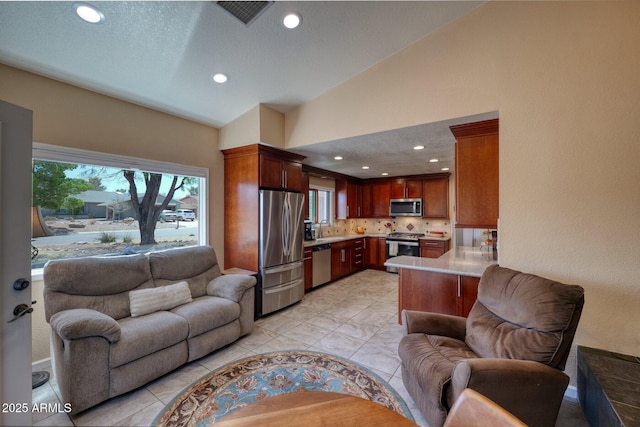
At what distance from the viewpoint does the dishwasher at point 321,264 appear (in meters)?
4.59

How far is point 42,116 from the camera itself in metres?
2.23

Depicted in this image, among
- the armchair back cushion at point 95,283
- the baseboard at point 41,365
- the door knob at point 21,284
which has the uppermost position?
the door knob at point 21,284

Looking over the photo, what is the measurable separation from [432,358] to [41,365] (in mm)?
3295

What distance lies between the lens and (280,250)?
11.8 feet

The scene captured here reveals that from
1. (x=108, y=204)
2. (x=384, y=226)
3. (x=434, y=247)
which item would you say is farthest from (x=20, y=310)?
(x=384, y=226)

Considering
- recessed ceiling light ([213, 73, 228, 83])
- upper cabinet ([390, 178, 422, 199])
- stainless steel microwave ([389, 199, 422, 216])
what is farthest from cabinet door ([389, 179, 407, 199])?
recessed ceiling light ([213, 73, 228, 83])

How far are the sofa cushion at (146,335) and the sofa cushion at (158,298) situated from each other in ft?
0.24

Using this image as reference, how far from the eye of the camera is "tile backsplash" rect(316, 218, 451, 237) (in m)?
5.96

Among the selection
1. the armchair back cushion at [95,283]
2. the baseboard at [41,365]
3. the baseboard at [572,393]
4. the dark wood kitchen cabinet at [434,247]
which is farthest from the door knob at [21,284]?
the dark wood kitchen cabinet at [434,247]

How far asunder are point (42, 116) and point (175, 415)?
2.72 meters

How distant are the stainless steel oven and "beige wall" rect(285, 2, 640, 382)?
3450mm

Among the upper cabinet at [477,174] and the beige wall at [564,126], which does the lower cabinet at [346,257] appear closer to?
the upper cabinet at [477,174]

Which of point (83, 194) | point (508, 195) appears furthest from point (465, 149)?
point (83, 194)

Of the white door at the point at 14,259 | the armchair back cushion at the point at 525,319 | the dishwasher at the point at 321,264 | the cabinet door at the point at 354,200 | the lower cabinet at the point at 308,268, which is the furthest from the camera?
the cabinet door at the point at 354,200
